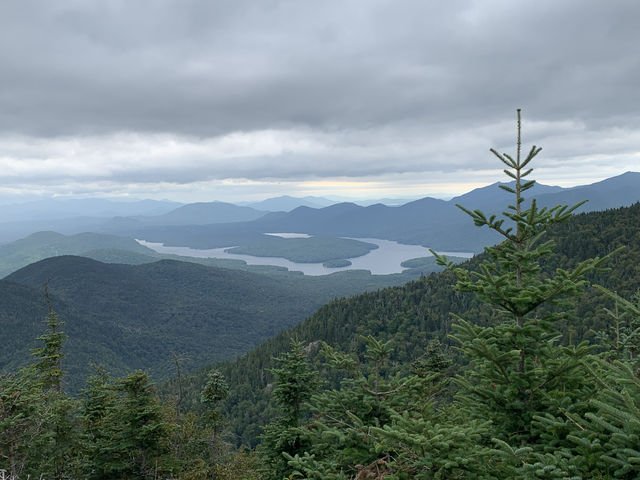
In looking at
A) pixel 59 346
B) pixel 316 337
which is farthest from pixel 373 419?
pixel 316 337

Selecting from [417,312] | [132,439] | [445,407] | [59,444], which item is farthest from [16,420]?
[417,312]

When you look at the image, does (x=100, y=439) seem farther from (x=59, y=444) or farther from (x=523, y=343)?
(x=523, y=343)

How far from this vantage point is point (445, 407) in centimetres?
2064

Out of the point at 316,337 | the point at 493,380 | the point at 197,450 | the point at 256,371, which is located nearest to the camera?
the point at 493,380

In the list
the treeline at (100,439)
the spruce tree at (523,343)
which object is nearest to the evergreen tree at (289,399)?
the treeline at (100,439)

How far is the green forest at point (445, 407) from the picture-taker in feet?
23.7

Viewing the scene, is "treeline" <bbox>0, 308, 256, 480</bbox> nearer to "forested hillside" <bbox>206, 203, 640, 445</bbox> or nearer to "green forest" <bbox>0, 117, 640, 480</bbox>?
"green forest" <bbox>0, 117, 640, 480</bbox>

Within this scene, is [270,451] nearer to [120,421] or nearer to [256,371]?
[120,421]

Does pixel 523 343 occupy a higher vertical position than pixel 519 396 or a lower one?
higher

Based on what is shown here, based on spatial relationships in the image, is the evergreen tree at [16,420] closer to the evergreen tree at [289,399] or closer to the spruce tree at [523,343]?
the evergreen tree at [289,399]

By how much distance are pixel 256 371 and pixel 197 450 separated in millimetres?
86482

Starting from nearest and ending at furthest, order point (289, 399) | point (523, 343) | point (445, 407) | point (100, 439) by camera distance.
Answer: point (523, 343) → point (289, 399) → point (445, 407) → point (100, 439)

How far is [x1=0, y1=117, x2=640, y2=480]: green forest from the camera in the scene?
7234 mm

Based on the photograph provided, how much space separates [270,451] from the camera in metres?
20.0
